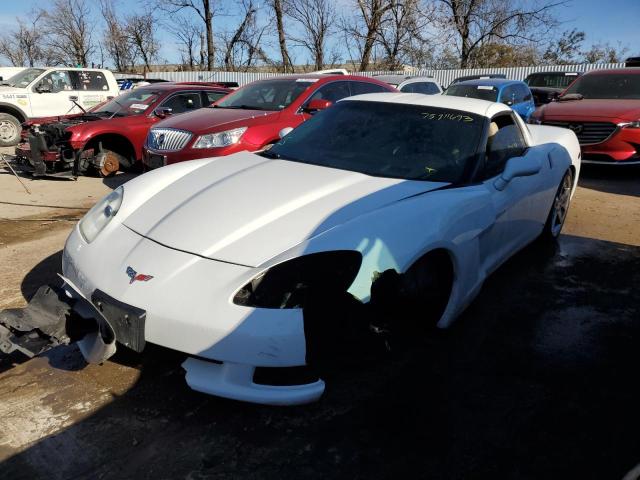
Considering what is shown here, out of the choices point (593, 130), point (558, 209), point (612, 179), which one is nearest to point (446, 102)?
point (558, 209)

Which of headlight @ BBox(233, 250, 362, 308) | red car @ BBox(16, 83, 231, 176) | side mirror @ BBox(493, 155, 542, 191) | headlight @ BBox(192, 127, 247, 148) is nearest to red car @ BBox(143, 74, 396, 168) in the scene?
headlight @ BBox(192, 127, 247, 148)

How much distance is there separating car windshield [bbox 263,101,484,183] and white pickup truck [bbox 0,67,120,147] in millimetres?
9812

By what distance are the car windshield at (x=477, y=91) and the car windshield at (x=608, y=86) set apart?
5.05ft

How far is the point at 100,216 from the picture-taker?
9.61 feet

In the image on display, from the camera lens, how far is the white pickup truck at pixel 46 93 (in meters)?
11.6

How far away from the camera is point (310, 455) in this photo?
2.08 meters

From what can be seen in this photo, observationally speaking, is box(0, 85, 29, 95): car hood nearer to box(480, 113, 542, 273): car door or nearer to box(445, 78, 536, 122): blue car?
box(445, 78, 536, 122): blue car

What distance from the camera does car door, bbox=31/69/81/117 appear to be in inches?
464

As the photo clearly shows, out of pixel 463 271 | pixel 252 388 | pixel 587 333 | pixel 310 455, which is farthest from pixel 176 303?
pixel 587 333

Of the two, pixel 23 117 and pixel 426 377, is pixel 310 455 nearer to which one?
pixel 426 377

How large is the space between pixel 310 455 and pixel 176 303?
32.6 inches

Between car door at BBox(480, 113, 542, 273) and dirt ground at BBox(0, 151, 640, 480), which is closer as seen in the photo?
dirt ground at BBox(0, 151, 640, 480)

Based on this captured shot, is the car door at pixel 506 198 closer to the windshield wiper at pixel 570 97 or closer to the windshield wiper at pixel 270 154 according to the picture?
the windshield wiper at pixel 270 154

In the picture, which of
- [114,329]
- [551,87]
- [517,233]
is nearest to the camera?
[114,329]
